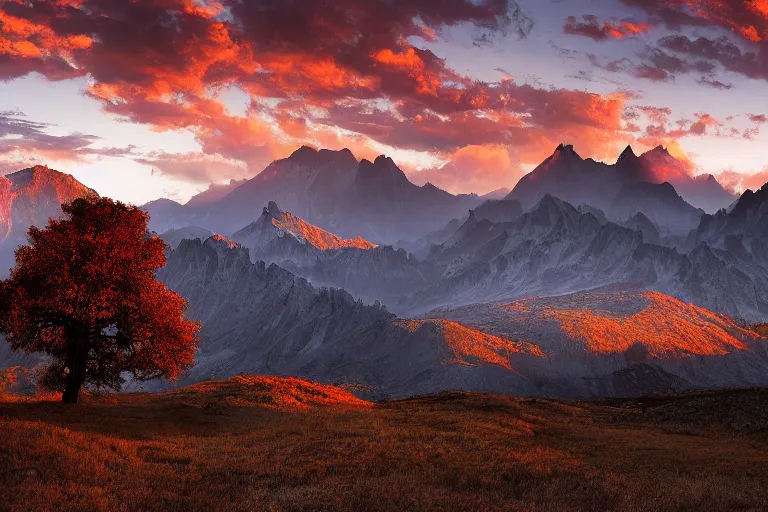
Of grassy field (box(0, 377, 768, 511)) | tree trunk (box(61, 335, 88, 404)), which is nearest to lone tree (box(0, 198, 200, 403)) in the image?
tree trunk (box(61, 335, 88, 404))

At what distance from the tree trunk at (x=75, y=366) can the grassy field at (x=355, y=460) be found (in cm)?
278

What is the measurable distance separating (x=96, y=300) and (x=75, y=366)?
19.8ft

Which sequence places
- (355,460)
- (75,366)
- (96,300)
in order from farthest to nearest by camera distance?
(75,366), (96,300), (355,460)

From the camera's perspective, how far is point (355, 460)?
25375 millimetres

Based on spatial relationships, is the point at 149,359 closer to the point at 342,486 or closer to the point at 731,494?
the point at 342,486

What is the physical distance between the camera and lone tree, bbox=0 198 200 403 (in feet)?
118

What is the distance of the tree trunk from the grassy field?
2779 mm

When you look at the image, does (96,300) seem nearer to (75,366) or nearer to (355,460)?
(75,366)

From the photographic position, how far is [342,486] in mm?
20938

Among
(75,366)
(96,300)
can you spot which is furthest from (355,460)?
(75,366)

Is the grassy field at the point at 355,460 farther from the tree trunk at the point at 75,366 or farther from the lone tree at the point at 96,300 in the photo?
the lone tree at the point at 96,300

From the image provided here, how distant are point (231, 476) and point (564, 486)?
1204cm

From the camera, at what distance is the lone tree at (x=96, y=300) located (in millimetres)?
36094

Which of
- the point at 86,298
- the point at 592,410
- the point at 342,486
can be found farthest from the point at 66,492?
the point at 592,410
